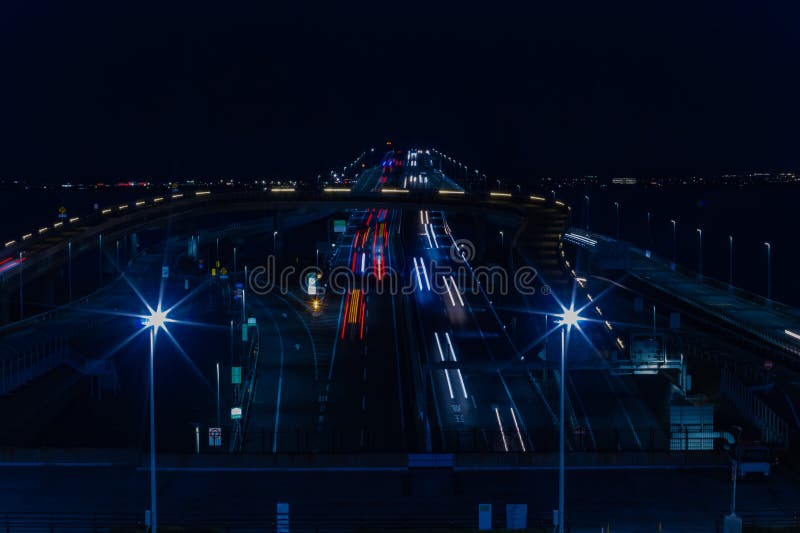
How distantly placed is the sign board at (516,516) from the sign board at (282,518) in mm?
3940

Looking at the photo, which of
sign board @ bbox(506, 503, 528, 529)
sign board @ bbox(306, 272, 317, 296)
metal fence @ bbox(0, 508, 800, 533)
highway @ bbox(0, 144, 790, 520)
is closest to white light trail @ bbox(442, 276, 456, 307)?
highway @ bbox(0, 144, 790, 520)

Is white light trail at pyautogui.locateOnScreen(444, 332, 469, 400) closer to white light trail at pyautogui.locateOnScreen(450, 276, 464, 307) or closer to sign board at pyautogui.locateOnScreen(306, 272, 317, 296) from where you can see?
white light trail at pyautogui.locateOnScreen(450, 276, 464, 307)

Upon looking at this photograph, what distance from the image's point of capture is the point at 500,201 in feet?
266

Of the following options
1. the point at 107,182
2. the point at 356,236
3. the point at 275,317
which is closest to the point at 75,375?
the point at 275,317

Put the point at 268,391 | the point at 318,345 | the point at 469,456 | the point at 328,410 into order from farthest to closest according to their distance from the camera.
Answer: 1. the point at 318,345
2. the point at 268,391
3. the point at 328,410
4. the point at 469,456

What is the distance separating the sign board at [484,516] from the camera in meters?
19.2

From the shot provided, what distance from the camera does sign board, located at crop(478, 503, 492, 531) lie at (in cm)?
1924

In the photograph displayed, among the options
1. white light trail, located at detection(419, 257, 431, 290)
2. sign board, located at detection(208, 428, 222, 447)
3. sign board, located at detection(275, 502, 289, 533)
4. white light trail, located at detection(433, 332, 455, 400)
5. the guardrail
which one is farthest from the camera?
white light trail, located at detection(419, 257, 431, 290)

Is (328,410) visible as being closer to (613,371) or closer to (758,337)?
(613,371)

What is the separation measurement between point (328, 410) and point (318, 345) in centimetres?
1080

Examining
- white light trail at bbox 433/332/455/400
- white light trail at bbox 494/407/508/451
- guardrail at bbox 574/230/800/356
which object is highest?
guardrail at bbox 574/230/800/356

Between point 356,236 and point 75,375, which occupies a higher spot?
point 356,236

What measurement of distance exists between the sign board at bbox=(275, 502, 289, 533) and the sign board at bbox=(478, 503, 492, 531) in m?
3.41

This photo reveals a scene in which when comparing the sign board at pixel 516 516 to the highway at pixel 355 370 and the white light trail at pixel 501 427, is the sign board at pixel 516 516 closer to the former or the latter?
the highway at pixel 355 370
